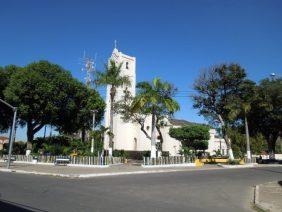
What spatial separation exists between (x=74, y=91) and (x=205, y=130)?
→ 19.9 meters

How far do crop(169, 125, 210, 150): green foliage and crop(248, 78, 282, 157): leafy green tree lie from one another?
22.5ft

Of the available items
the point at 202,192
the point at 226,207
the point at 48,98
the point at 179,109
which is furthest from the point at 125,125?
the point at 226,207

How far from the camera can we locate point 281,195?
607 inches

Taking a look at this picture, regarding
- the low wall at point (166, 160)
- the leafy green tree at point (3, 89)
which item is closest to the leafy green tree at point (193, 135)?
the low wall at point (166, 160)

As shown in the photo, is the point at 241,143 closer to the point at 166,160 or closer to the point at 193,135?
the point at 193,135

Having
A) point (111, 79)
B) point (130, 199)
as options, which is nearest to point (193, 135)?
point (111, 79)

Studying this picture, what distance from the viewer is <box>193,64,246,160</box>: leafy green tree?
1746 inches

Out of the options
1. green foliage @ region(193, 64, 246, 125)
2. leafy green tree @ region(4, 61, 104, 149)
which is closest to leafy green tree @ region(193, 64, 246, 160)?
green foliage @ region(193, 64, 246, 125)

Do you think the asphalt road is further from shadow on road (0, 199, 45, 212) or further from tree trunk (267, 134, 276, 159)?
tree trunk (267, 134, 276, 159)

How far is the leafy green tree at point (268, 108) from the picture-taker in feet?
158

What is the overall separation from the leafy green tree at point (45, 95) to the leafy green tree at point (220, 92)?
1513cm

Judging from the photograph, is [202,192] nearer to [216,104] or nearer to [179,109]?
[179,109]

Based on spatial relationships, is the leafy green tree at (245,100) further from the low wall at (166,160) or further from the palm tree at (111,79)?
the palm tree at (111,79)

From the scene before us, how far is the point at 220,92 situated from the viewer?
4566 cm
